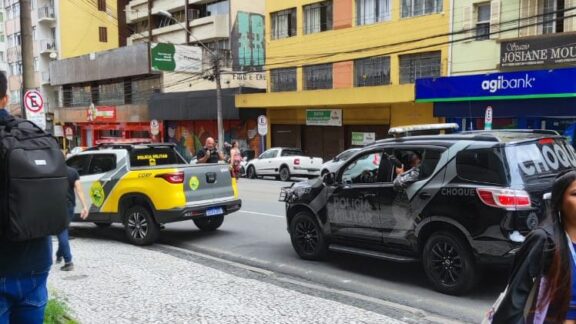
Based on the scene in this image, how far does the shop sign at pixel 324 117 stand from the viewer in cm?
2903

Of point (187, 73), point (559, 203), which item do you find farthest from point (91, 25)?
point (559, 203)

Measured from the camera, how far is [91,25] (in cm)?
5847

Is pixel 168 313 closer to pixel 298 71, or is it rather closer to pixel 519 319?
pixel 519 319

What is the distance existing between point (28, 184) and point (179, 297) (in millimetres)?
3319

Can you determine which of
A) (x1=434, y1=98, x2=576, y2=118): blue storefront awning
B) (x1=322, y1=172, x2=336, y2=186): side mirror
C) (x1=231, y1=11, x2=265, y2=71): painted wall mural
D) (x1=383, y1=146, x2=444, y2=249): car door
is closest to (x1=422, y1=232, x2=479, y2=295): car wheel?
(x1=383, y1=146, x2=444, y2=249): car door

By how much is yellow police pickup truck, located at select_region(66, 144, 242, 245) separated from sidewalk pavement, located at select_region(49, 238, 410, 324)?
60.4 inches

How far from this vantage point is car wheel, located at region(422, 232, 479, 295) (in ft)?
Answer: 19.7

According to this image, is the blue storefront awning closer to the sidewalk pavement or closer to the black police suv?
the black police suv

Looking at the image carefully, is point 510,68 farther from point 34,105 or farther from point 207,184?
point 34,105

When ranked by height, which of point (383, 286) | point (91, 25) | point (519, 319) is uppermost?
point (91, 25)

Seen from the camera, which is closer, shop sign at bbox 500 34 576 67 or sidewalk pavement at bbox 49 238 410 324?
sidewalk pavement at bbox 49 238 410 324

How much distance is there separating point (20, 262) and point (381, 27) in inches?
982

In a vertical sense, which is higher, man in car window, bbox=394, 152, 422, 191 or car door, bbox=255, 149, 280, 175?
man in car window, bbox=394, 152, 422, 191

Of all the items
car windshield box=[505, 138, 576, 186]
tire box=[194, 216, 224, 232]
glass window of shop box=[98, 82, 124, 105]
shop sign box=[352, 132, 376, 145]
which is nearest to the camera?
car windshield box=[505, 138, 576, 186]
